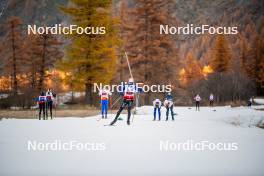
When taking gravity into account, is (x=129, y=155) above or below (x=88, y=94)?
below

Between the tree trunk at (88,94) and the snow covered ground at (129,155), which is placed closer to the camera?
the snow covered ground at (129,155)

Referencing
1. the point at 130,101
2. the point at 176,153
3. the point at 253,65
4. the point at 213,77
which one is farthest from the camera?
the point at 253,65

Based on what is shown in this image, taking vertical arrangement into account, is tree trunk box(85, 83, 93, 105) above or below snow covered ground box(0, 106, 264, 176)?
above

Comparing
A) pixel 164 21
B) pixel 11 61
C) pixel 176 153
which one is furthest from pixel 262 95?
pixel 176 153

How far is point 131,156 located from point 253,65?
74.4 m

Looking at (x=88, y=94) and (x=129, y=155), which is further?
(x=88, y=94)

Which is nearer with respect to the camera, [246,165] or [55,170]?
[55,170]

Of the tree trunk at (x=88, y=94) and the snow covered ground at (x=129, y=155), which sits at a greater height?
the tree trunk at (x=88, y=94)

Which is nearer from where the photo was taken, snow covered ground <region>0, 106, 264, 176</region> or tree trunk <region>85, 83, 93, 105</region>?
snow covered ground <region>0, 106, 264, 176</region>

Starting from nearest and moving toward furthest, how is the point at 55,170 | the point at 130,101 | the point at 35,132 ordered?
1. the point at 55,170
2. the point at 35,132
3. the point at 130,101

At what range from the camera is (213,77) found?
51719 millimetres

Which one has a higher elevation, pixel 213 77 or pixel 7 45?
pixel 7 45

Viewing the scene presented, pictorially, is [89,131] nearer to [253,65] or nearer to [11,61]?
[11,61]

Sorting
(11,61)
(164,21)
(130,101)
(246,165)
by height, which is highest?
(164,21)
